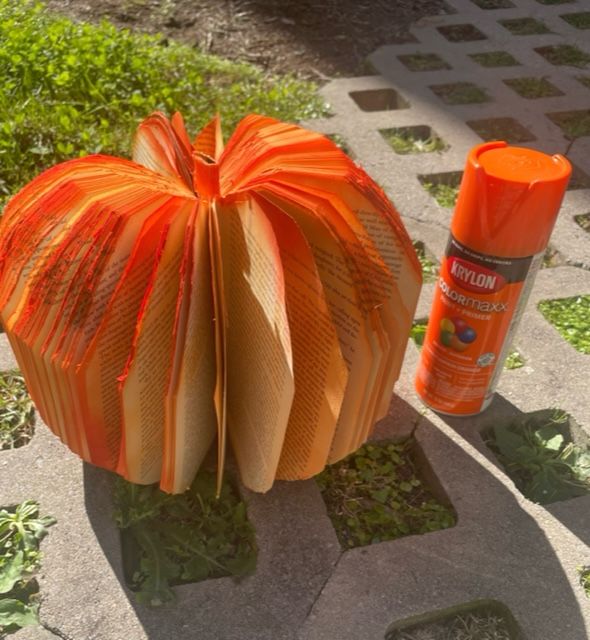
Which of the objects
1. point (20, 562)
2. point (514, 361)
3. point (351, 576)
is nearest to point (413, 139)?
point (514, 361)

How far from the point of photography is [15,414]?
1796mm

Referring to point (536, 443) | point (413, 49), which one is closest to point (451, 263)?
point (536, 443)

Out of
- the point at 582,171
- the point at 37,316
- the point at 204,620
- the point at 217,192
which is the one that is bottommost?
the point at 204,620

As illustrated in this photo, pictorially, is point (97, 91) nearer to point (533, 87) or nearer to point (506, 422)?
point (533, 87)

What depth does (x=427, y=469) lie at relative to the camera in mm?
1706

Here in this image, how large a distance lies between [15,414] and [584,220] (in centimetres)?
195

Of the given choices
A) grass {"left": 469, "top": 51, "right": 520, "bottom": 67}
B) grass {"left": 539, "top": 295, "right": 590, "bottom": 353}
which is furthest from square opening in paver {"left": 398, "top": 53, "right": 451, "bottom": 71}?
grass {"left": 539, "top": 295, "right": 590, "bottom": 353}

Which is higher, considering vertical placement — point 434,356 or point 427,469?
point 434,356

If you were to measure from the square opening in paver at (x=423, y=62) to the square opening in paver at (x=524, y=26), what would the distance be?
58cm

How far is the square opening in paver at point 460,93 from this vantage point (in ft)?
11.1

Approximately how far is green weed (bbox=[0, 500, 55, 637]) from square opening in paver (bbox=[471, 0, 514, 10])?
3.88 meters

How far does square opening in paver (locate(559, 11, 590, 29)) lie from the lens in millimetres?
4199

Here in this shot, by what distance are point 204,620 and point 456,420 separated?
2.45 ft

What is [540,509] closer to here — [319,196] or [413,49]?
[319,196]
